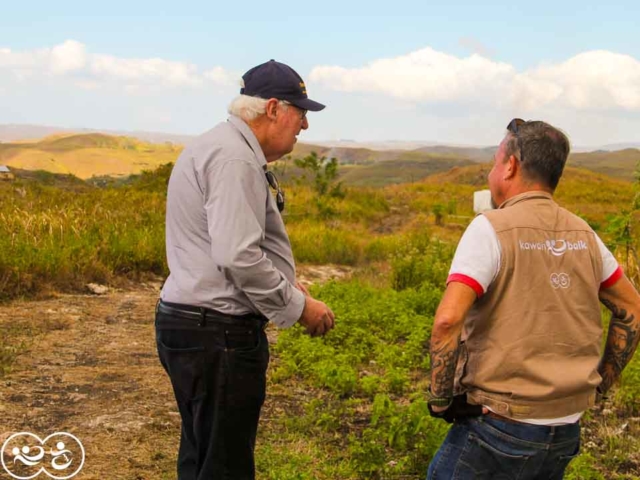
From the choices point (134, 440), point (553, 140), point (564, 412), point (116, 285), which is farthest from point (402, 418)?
point (116, 285)

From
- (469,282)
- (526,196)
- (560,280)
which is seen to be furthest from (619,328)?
(469,282)

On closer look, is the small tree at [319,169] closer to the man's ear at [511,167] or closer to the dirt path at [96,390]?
the dirt path at [96,390]

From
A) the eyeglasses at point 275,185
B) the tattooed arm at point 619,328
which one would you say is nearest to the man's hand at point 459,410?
the tattooed arm at point 619,328

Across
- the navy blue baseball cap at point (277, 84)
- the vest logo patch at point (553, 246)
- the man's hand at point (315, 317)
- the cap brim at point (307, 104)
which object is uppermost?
the navy blue baseball cap at point (277, 84)

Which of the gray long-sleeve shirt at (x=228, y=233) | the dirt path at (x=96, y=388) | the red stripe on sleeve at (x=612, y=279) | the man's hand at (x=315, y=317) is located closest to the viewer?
the red stripe on sleeve at (x=612, y=279)

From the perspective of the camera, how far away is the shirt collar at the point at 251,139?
2.99 meters

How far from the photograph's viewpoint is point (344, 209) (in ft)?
62.1

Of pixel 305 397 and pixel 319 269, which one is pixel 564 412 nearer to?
pixel 305 397

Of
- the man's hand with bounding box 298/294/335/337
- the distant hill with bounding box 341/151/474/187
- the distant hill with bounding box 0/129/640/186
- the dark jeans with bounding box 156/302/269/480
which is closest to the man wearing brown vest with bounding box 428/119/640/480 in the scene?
the man's hand with bounding box 298/294/335/337

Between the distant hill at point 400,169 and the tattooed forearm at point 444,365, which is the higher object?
the tattooed forearm at point 444,365

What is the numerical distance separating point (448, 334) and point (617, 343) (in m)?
0.79

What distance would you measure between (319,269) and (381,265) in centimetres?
119

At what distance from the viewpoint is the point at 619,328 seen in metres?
2.70

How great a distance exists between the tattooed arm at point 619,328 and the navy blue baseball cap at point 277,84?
4.60 ft
